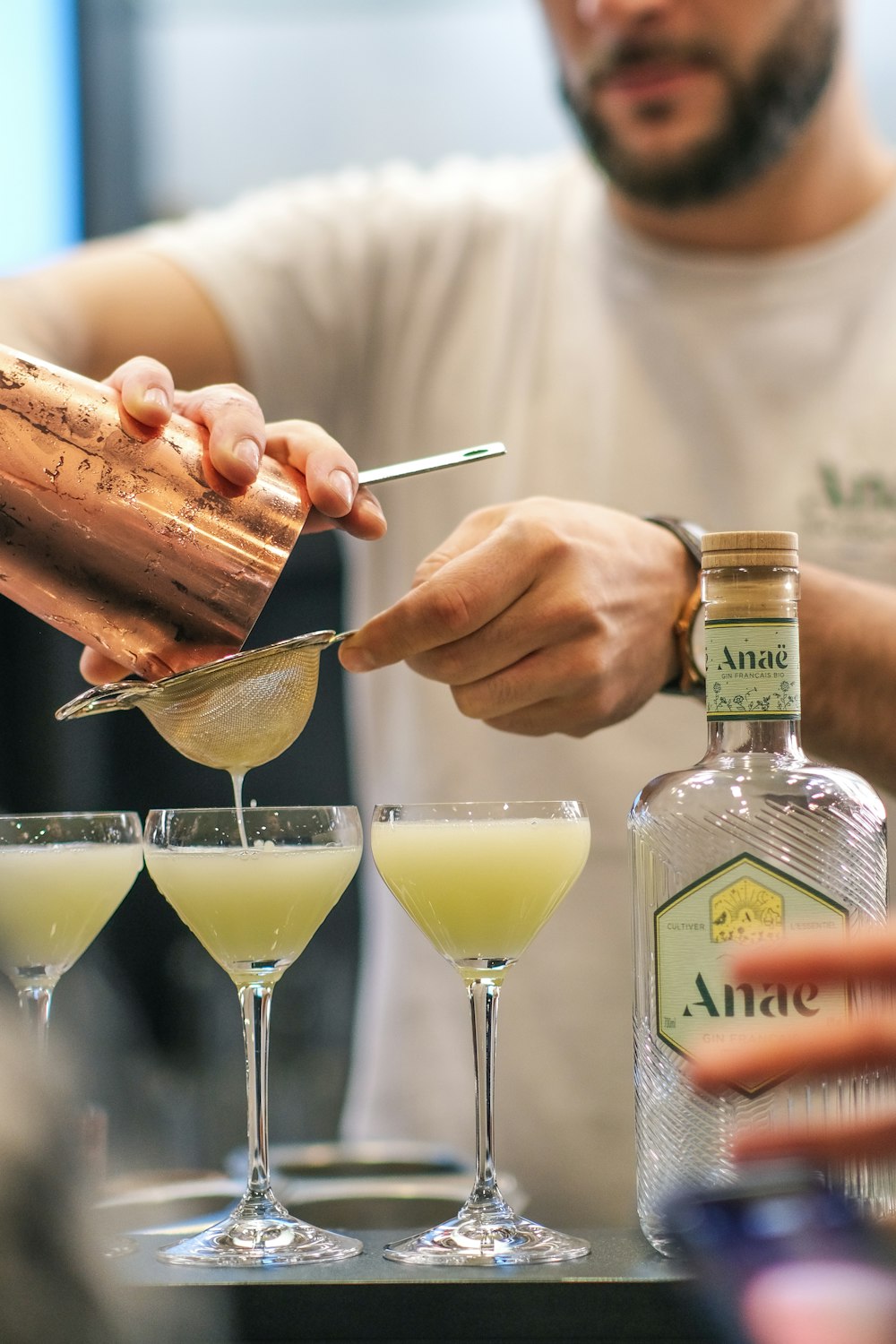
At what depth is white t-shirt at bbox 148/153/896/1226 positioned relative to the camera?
6.95 ft

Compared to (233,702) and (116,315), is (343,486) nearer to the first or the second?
(233,702)

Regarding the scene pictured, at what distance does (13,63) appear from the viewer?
3.50 m

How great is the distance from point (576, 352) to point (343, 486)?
46.9 inches

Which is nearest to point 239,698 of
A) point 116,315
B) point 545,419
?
point 116,315

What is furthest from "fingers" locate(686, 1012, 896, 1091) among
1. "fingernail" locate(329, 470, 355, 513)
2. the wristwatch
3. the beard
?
the beard

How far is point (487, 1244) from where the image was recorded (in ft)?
3.39

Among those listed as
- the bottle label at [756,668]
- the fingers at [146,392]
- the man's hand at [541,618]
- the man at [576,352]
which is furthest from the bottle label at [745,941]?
the man at [576,352]

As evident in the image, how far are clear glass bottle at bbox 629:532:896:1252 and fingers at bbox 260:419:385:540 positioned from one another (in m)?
0.32

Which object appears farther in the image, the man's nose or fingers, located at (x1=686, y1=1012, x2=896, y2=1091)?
the man's nose

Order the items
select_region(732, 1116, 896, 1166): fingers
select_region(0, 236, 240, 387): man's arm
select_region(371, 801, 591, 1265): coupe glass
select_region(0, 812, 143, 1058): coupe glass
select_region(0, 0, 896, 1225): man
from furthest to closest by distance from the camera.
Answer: select_region(0, 0, 896, 1225): man → select_region(0, 236, 240, 387): man's arm → select_region(0, 812, 143, 1058): coupe glass → select_region(371, 801, 591, 1265): coupe glass → select_region(732, 1116, 896, 1166): fingers

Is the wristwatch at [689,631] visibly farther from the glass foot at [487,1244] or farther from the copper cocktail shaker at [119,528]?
the glass foot at [487,1244]

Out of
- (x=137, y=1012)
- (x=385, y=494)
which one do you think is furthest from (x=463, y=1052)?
(x=137, y=1012)

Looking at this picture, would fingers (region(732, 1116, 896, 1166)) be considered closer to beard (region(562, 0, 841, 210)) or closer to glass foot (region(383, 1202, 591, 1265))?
glass foot (region(383, 1202, 591, 1265))

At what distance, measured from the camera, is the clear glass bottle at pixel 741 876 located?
38.8 inches
